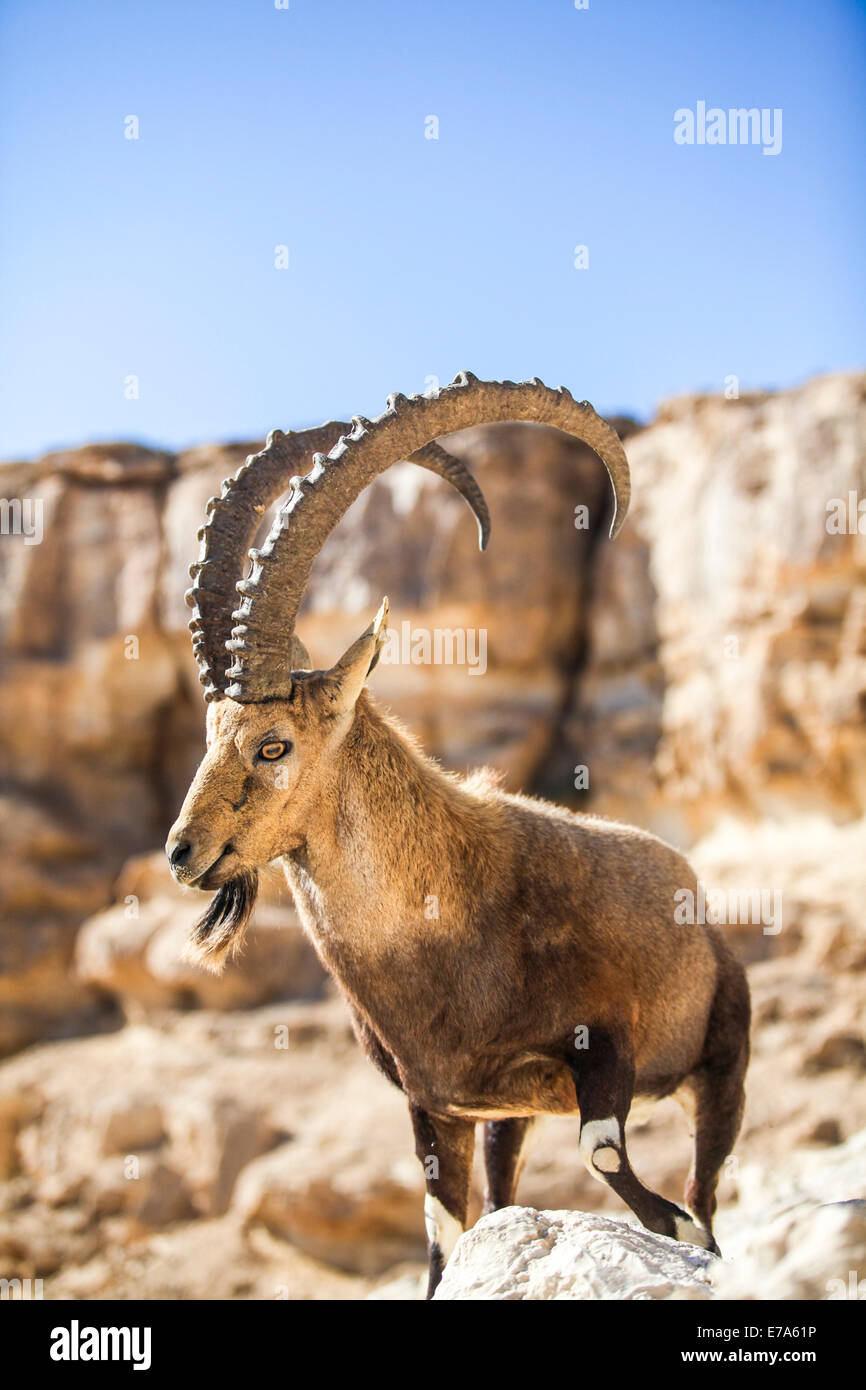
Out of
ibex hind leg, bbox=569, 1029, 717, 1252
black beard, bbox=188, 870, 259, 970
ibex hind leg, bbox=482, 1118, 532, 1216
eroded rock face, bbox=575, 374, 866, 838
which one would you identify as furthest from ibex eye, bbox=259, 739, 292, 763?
eroded rock face, bbox=575, 374, 866, 838

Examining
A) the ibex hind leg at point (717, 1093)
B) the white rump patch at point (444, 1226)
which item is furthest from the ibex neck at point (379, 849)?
the ibex hind leg at point (717, 1093)

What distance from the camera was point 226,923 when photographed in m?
5.38

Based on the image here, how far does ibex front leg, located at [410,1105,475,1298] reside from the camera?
5.55 metres

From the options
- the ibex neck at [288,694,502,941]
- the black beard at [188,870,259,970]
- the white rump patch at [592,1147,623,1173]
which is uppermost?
the ibex neck at [288,694,502,941]

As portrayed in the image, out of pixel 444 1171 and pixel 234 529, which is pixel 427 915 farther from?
pixel 234 529

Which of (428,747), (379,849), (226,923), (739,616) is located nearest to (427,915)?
(379,849)

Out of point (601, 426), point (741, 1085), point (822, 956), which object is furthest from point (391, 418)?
point (822, 956)

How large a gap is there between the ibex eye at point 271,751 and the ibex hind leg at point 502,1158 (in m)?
2.65

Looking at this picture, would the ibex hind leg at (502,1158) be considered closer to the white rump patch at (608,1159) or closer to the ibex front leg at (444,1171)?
the ibex front leg at (444,1171)

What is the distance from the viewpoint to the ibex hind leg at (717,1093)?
6.00m

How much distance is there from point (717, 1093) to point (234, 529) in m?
3.87

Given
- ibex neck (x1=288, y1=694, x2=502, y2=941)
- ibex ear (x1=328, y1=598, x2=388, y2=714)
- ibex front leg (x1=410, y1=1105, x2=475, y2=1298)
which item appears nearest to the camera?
ibex neck (x1=288, y1=694, x2=502, y2=941)

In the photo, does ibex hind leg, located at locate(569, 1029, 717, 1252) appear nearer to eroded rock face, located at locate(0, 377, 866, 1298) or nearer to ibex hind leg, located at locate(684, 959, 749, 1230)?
ibex hind leg, located at locate(684, 959, 749, 1230)
